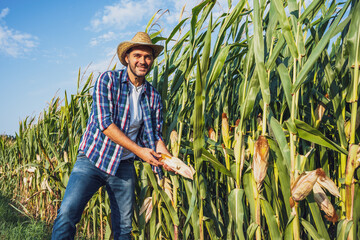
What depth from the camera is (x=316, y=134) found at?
1044 mm

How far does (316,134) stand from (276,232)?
45cm

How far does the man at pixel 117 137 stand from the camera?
1739mm

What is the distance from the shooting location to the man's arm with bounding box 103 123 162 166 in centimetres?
155

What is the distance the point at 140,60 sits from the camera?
186 cm

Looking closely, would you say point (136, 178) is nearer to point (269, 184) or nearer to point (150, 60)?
point (150, 60)

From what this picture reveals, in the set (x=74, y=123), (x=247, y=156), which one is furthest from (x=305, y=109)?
(x=74, y=123)

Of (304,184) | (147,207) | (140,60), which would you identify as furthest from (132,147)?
(304,184)

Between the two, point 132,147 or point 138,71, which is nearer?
point 132,147

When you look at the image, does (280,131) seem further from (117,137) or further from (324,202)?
(117,137)

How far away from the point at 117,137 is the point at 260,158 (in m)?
0.89

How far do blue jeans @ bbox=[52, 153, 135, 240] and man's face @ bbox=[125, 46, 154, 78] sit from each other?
644 mm

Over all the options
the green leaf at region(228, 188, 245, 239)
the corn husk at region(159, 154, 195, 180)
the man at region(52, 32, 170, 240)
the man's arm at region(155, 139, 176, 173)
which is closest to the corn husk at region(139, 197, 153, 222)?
the man at region(52, 32, 170, 240)

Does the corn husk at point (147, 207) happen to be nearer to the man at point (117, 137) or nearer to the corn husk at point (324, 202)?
the man at point (117, 137)

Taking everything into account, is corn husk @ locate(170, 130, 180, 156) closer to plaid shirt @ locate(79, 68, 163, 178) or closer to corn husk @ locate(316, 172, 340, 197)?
plaid shirt @ locate(79, 68, 163, 178)
